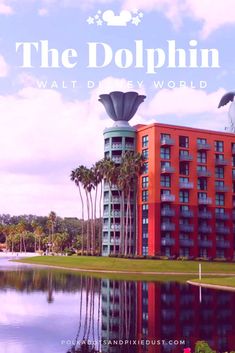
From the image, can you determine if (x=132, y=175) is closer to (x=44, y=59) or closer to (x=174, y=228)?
(x=174, y=228)

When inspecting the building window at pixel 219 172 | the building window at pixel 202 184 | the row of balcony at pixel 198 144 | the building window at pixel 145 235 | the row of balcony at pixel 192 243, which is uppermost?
the row of balcony at pixel 198 144

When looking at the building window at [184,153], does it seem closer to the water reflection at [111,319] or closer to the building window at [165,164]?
the building window at [165,164]

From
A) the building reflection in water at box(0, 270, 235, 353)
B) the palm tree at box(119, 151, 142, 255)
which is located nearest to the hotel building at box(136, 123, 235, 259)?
the palm tree at box(119, 151, 142, 255)

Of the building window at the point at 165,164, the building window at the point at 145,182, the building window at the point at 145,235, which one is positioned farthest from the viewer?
the building window at the point at 145,182

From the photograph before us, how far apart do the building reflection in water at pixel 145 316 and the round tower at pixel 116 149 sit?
6232cm

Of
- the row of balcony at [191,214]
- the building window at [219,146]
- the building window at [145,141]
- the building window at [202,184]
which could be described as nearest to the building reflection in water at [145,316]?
the row of balcony at [191,214]

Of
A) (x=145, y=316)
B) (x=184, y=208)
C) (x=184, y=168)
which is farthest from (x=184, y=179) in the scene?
(x=145, y=316)

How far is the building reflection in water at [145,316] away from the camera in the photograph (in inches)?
918

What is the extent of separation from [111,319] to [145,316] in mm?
2360

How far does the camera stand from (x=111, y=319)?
3053cm

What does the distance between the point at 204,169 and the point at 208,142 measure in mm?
6078

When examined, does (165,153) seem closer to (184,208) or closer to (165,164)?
(165,164)

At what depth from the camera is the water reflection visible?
74.1 ft

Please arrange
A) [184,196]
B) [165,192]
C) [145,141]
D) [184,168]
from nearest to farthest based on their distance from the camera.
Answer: [165,192] < [184,196] < [184,168] < [145,141]
